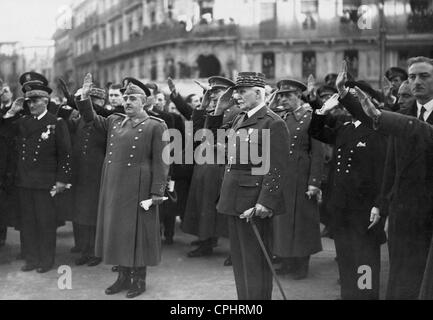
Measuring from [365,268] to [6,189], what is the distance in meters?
4.03

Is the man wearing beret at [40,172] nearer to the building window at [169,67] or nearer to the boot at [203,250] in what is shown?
the boot at [203,250]

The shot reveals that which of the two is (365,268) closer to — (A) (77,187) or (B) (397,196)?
(B) (397,196)

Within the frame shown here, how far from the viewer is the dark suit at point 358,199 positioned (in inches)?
179

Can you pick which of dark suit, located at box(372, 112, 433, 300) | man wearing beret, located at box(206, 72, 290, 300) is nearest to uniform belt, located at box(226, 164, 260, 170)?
man wearing beret, located at box(206, 72, 290, 300)

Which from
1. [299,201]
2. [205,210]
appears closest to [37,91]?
[205,210]

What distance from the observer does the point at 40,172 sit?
5711 mm

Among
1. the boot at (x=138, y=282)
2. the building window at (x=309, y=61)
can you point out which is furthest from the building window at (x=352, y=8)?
the boot at (x=138, y=282)

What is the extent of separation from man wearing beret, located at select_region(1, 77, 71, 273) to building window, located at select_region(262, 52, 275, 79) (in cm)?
1932

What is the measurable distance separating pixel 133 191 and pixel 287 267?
1961mm

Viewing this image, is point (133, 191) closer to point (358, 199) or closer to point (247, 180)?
point (247, 180)

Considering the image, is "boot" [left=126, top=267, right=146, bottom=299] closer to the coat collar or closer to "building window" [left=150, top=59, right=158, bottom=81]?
the coat collar

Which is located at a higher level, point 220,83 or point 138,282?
point 220,83

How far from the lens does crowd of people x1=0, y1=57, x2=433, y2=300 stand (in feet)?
12.5
